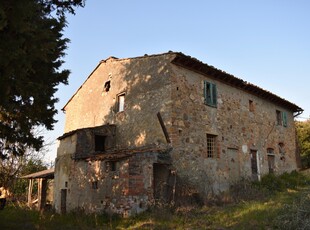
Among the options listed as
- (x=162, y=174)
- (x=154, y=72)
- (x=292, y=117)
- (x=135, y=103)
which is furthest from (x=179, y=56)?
(x=292, y=117)

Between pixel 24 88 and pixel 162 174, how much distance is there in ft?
22.2

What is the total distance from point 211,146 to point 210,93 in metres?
2.51

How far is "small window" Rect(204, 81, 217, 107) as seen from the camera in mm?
14268

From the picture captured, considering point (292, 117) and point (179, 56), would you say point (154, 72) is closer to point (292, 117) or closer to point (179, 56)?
point (179, 56)

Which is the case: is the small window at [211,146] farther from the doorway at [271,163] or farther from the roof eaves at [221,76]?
the doorway at [271,163]

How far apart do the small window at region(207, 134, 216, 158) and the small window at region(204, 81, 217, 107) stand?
60.3 inches

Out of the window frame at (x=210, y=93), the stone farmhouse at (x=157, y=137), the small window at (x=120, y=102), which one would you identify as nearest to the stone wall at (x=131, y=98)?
the stone farmhouse at (x=157, y=137)

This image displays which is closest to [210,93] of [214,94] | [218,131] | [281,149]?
[214,94]

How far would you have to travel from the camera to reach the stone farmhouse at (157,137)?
1153 centimetres

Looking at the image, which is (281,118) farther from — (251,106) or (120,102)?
(120,102)

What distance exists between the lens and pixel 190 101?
530 inches

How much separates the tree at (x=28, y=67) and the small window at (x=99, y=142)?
542 centimetres

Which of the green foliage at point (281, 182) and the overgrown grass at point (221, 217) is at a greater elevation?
the green foliage at point (281, 182)

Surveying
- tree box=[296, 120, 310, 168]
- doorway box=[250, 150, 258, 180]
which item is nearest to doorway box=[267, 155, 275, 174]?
doorway box=[250, 150, 258, 180]
